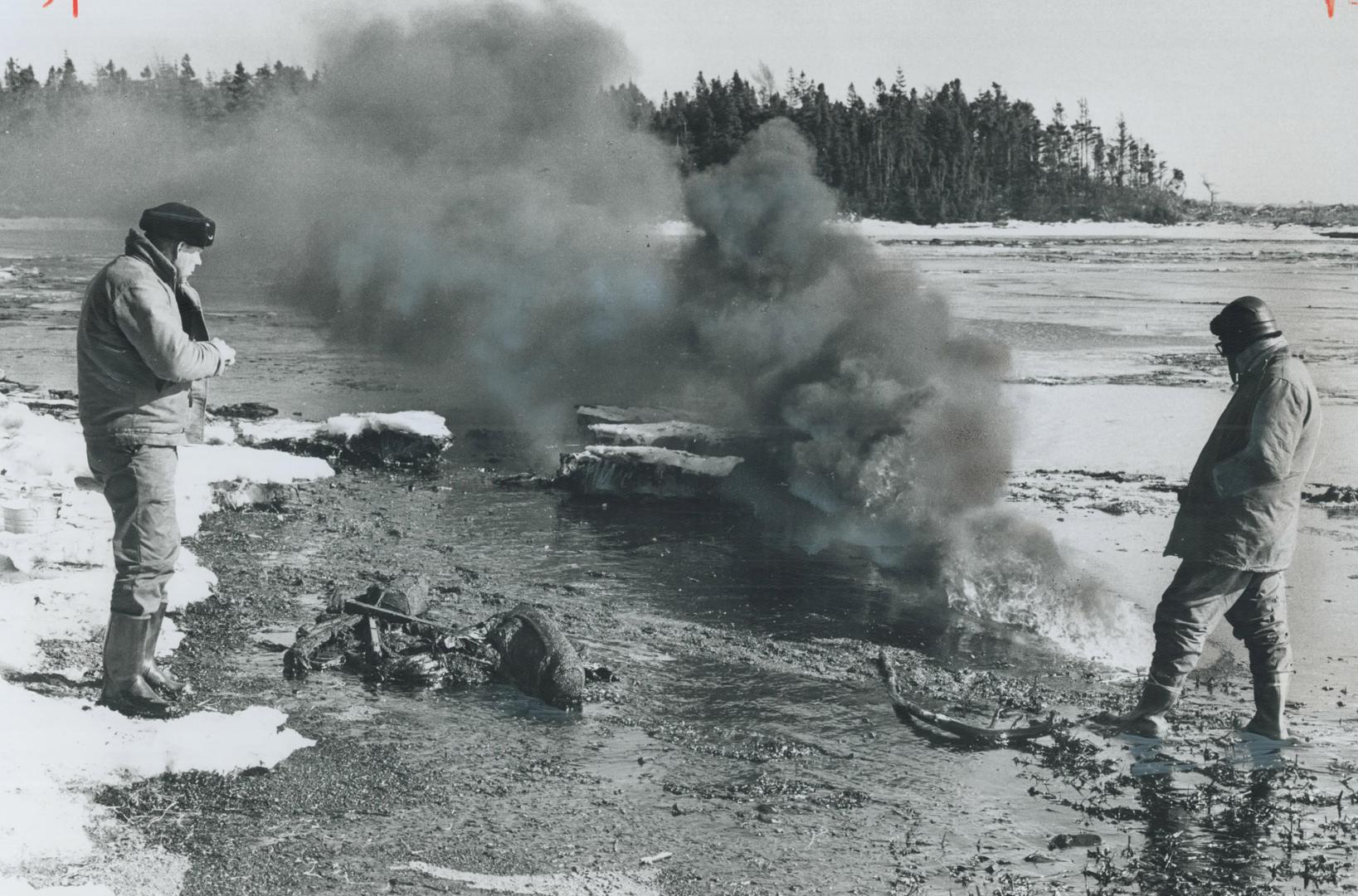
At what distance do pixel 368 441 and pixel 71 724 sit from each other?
916 centimetres

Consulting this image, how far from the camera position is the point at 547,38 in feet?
77.5

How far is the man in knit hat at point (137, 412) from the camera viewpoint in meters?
5.26

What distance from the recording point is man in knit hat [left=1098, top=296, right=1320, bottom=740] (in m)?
5.79

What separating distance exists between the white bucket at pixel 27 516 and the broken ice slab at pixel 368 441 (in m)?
5.59

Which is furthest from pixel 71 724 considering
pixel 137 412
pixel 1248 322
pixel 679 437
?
pixel 679 437

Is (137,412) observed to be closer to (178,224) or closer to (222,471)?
(178,224)

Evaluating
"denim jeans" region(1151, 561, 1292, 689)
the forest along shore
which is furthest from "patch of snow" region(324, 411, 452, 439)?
"denim jeans" region(1151, 561, 1292, 689)

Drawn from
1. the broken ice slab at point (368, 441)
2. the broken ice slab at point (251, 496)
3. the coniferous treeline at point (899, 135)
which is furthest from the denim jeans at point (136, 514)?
the coniferous treeline at point (899, 135)

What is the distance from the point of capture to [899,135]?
66125mm

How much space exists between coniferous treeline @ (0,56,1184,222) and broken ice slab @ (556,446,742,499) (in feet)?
67.2

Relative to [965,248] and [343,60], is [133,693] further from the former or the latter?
[965,248]

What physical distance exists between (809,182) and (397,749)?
10.2 meters

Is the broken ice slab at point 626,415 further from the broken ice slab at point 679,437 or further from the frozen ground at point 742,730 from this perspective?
the frozen ground at point 742,730

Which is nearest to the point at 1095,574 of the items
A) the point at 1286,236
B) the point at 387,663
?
the point at 387,663
